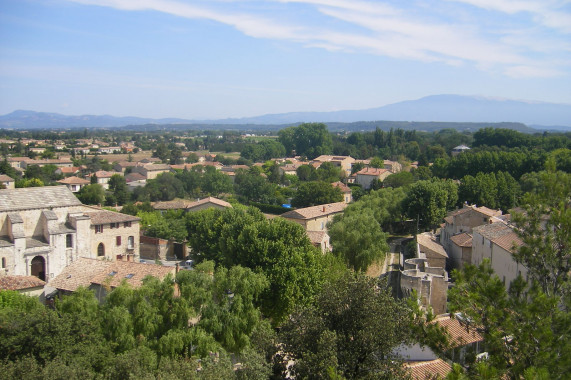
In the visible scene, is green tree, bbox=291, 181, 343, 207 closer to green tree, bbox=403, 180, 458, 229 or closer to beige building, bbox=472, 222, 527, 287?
green tree, bbox=403, 180, 458, 229

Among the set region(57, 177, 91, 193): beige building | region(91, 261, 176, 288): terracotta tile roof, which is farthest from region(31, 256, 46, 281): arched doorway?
region(57, 177, 91, 193): beige building

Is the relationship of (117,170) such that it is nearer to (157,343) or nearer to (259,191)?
(259,191)

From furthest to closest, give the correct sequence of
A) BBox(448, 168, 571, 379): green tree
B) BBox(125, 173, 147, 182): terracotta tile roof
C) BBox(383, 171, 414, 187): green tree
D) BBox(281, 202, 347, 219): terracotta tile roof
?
1. BBox(125, 173, 147, 182): terracotta tile roof
2. BBox(383, 171, 414, 187): green tree
3. BBox(281, 202, 347, 219): terracotta tile roof
4. BBox(448, 168, 571, 379): green tree

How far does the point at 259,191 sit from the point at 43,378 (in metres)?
54.8

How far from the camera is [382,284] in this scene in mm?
16609

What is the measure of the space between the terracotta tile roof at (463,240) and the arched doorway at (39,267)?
27989 millimetres

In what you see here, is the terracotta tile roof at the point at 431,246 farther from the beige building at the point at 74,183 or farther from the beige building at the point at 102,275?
the beige building at the point at 74,183

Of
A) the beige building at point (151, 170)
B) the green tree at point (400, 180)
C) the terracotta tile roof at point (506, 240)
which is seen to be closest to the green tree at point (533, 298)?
the terracotta tile roof at point (506, 240)

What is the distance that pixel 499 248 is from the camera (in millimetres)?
27000

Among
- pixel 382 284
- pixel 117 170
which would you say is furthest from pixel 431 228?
pixel 117 170

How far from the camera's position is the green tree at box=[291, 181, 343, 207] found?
192 feet

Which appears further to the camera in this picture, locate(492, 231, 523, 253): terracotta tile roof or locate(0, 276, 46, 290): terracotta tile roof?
locate(492, 231, 523, 253): terracotta tile roof

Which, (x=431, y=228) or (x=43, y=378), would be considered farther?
(x=431, y=228)

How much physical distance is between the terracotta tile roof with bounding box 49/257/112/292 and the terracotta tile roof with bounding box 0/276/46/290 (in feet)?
2.59
